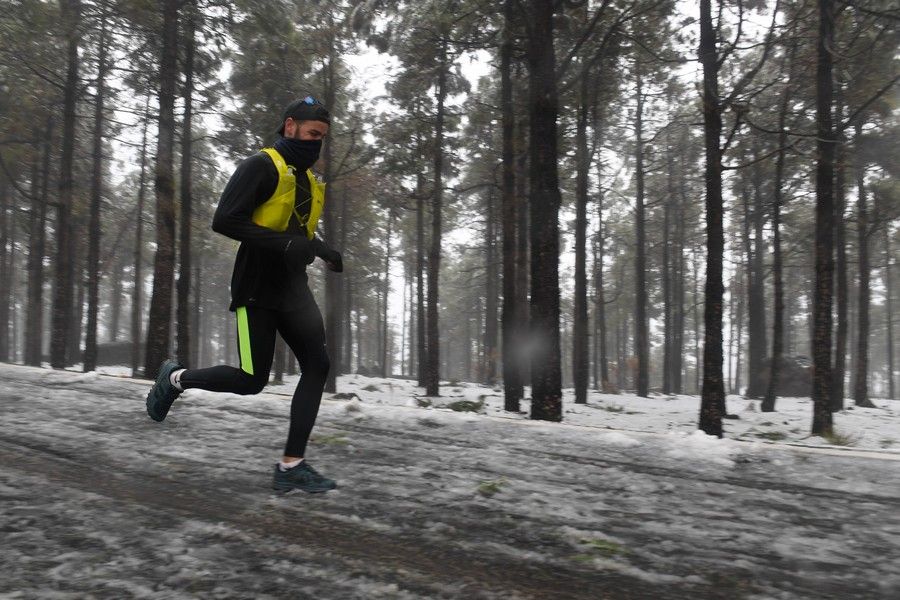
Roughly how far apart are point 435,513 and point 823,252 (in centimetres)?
1229

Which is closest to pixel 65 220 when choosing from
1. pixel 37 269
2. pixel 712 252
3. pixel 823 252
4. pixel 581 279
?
pixel 37 269

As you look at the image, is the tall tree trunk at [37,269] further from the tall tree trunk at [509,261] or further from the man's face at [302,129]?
the man's face at [302,129]

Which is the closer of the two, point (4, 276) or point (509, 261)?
point (509, 261)

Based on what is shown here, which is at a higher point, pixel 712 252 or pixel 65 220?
pixel 65 220

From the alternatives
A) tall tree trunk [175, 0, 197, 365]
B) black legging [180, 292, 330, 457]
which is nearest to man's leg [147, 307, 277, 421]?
black legging [180, 292, 330, 457]

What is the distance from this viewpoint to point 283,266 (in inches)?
117

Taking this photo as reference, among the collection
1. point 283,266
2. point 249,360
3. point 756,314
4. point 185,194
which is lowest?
point 249,360

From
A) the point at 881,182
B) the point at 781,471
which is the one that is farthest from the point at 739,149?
the point at 781,471

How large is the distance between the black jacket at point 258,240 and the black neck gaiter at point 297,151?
0.08 m

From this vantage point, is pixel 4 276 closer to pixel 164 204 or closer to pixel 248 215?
pixel 164 204

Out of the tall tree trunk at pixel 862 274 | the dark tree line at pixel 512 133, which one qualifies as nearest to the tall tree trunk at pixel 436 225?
the dark tree line at pixel 512 133

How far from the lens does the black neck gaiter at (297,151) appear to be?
9.61 feet

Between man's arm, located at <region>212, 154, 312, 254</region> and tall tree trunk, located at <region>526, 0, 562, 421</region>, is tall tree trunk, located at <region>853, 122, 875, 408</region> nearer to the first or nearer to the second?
tall tree trunk, located at <region>526, 0, 562, 421</region>

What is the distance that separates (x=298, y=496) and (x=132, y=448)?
1.35 metres
